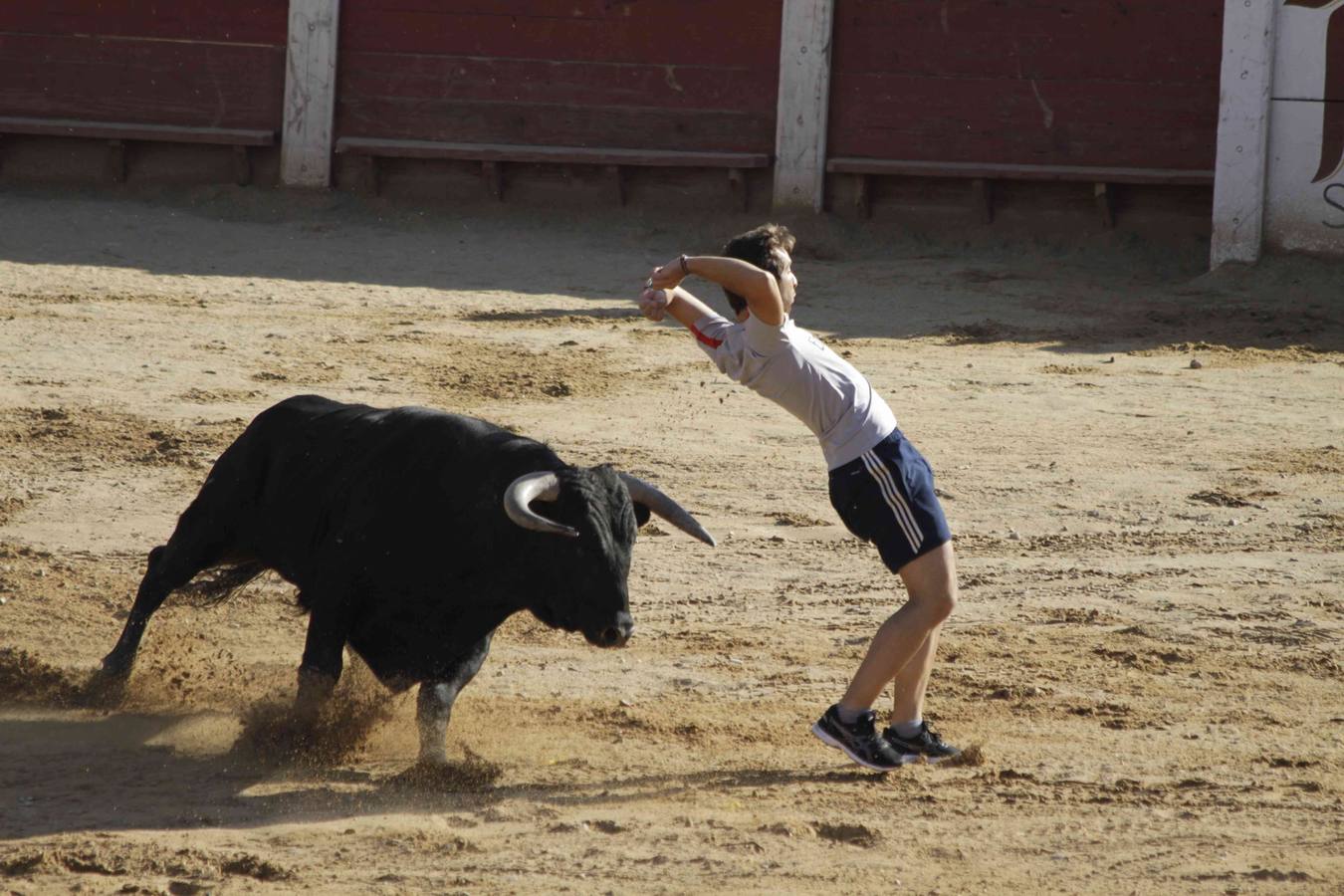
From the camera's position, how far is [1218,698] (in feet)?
15.7

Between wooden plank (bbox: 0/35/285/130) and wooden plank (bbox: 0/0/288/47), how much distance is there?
0.22 ft

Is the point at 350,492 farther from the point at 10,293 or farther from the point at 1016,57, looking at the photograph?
the point at 1016,57

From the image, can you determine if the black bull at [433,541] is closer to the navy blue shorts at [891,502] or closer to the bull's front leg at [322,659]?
the bull's front leg at [322,659]

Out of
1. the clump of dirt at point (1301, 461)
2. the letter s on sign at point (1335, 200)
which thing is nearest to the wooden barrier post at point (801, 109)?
the letter s on sign at point (1335, 200)

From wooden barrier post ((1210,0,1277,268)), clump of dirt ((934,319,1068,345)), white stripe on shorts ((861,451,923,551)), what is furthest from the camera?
wooden barrier post ((1210,0,1277,268))

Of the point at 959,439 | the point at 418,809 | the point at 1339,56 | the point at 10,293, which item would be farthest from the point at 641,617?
the point at 1339,56

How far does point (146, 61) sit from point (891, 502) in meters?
10.3

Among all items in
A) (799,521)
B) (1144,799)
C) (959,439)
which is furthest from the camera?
(959,439)

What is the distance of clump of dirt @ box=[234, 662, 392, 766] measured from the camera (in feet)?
13.5

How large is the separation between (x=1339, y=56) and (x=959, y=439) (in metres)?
5.38

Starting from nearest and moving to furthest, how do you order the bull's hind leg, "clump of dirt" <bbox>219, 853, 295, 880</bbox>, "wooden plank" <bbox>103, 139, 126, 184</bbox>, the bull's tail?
1. "clump of dirt" <bbox>219, 853, 295, 880</bbox>
2. the bull's hind leg
3. the bull's tail
4. "wooden plank" <bbox>103, 139, 126, 184</bbox>

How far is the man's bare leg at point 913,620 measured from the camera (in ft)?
12.8

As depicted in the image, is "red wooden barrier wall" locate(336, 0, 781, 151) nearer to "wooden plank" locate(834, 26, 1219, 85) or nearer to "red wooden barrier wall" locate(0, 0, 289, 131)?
"red wooden barrier wall" locate(0, 0, 289, 131)

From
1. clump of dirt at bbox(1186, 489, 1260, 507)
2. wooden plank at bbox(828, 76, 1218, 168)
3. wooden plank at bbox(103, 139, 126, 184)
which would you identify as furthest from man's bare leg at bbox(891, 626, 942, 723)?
wooden plank at bbox(103, 139, 126, 184)
